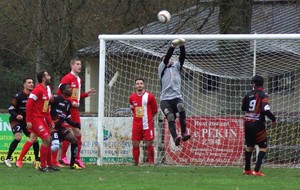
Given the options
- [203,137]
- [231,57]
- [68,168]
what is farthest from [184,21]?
[68,168]

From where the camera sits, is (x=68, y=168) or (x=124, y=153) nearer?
(x=68, y=168)

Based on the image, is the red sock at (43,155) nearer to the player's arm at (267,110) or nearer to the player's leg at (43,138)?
the player's leg at (43,138)

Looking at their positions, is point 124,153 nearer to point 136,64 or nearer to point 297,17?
point 136,64

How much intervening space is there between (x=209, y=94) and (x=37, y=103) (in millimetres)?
6376

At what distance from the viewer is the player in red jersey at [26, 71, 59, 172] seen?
15.4 metres

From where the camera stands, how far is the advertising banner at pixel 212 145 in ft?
62.6

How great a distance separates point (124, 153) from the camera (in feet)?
64.3

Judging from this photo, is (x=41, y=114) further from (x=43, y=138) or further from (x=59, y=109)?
(x=59, y=109)

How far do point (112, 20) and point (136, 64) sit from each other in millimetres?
7163

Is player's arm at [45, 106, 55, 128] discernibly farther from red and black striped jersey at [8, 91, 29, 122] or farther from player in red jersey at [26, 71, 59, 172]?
red and black striped jersey at [8, 91, 29, 122]

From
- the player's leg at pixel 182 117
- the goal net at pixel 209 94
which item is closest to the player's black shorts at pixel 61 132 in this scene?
the goal net at pixel 209 94

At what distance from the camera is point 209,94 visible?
67.6 feet

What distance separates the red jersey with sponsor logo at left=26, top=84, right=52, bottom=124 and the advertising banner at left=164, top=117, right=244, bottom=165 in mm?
4619

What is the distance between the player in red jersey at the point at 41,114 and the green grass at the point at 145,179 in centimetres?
46
